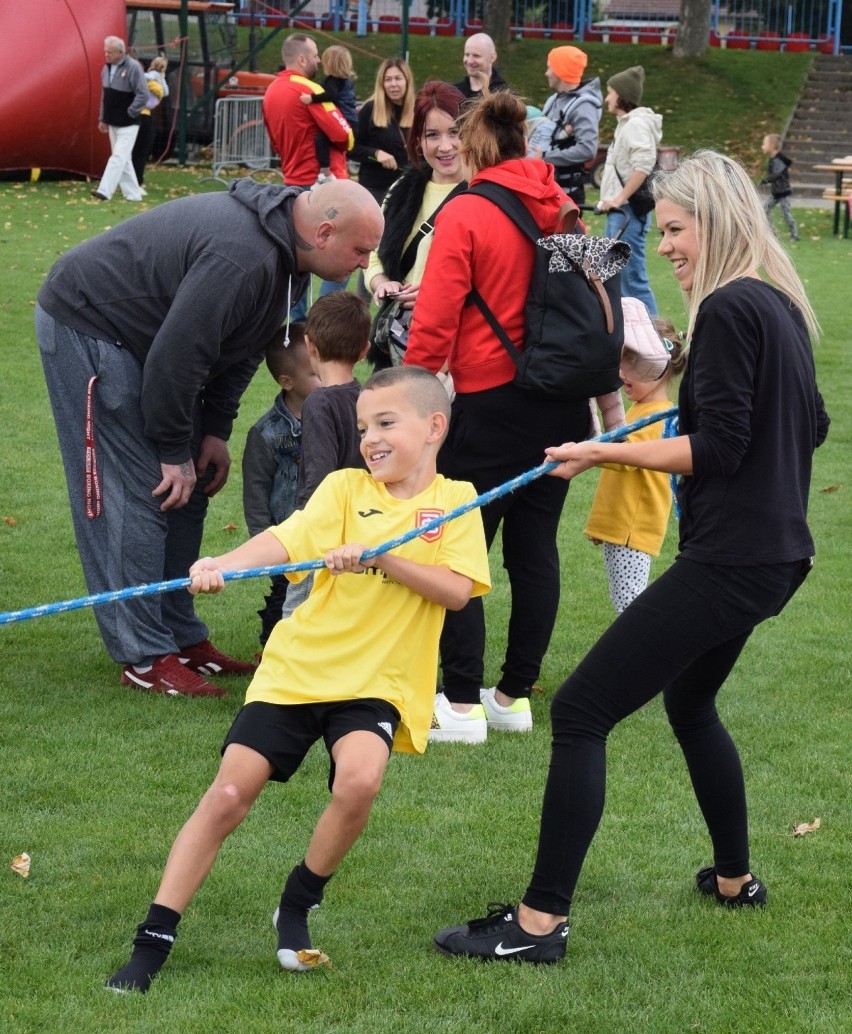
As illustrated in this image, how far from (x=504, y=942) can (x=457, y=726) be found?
1655mm

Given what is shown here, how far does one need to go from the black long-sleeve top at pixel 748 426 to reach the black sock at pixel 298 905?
3.93 ft

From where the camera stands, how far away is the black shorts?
3434 mm

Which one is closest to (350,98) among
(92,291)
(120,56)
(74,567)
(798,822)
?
(120,56)

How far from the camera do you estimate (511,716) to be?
5.41m

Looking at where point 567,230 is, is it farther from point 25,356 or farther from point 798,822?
point 25,356

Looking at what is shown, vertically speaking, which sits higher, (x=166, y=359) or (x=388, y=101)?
(x=388, y=101)

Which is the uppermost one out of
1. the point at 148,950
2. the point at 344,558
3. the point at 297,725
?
the point at 344,558

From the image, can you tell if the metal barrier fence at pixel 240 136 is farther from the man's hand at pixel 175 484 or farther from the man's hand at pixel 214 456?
the man's hand at pixel 175 484

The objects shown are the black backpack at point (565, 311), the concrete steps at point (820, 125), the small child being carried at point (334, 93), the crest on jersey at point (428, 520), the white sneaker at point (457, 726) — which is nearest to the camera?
the crest on jersey at point (428, 520)

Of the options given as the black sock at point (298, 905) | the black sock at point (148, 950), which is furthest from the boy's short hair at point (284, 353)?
the black sock at point (148, 950)

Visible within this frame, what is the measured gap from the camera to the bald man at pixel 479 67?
9.55 m

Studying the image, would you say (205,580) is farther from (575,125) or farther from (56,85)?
(56,85)

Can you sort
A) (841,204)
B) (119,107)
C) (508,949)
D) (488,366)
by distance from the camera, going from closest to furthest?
(508,949), (488,366), (119,107), (841,204)

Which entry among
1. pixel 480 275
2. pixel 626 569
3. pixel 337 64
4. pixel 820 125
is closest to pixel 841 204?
pixel 820 125
